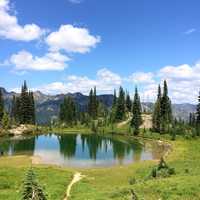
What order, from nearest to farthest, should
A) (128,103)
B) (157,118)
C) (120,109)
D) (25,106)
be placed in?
1. (157,118)
2. (25,106)
3. (120,109)
4. (128,103)

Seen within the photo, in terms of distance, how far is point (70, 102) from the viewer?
643ft

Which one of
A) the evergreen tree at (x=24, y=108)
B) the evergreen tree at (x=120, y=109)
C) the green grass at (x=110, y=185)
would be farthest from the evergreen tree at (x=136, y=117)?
the green grass at (x=110, y=185)

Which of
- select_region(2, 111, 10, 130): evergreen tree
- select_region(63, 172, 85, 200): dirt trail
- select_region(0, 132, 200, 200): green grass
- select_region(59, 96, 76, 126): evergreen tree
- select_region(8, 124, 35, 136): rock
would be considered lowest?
select_region(63, 172, 85, 200): dirt trail

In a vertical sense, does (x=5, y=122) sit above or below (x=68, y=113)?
below

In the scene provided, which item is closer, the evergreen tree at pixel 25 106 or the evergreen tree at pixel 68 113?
the evergreen tree at pixel 25 106

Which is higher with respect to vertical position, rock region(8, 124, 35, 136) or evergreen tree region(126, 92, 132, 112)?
evergreen tree region(126, 92, 132, 112)

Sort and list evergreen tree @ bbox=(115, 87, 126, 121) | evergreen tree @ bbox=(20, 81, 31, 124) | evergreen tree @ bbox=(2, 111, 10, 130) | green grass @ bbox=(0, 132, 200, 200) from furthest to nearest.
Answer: evergreen tree @ bbox=(115, 87, 126, 121), evergreen tree @ bbox=(20, 81, 31, 124), evergreen tree @ bbox=(2, 111, 10, 130), green grass @ bbox=(0, 132, 200, 200)

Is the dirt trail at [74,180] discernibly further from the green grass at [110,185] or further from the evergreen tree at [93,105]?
the evergreen tree at [93,105]

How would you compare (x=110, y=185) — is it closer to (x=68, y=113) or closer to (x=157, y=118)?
(x=157, y=118)

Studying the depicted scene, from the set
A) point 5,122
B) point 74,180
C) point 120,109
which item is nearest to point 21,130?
point 5,122

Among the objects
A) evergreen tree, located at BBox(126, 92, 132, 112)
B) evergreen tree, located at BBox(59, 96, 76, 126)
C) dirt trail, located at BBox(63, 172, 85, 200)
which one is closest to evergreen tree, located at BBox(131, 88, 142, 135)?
evergreen tree, located at BBox(126, 92, 132, 112)

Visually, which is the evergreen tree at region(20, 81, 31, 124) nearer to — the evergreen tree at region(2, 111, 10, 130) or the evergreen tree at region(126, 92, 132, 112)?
the evergreen tree at region(2, 111, 10, 130)

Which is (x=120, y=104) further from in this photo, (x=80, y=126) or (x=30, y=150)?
(x=30, y=150)

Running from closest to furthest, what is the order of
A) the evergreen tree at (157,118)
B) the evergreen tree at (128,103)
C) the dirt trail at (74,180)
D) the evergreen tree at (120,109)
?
the dirt trail at (74,180) → the evergreen tree at (157,118) → the evergreen tree at (120,109) → the evergreen tree at (128,103)
